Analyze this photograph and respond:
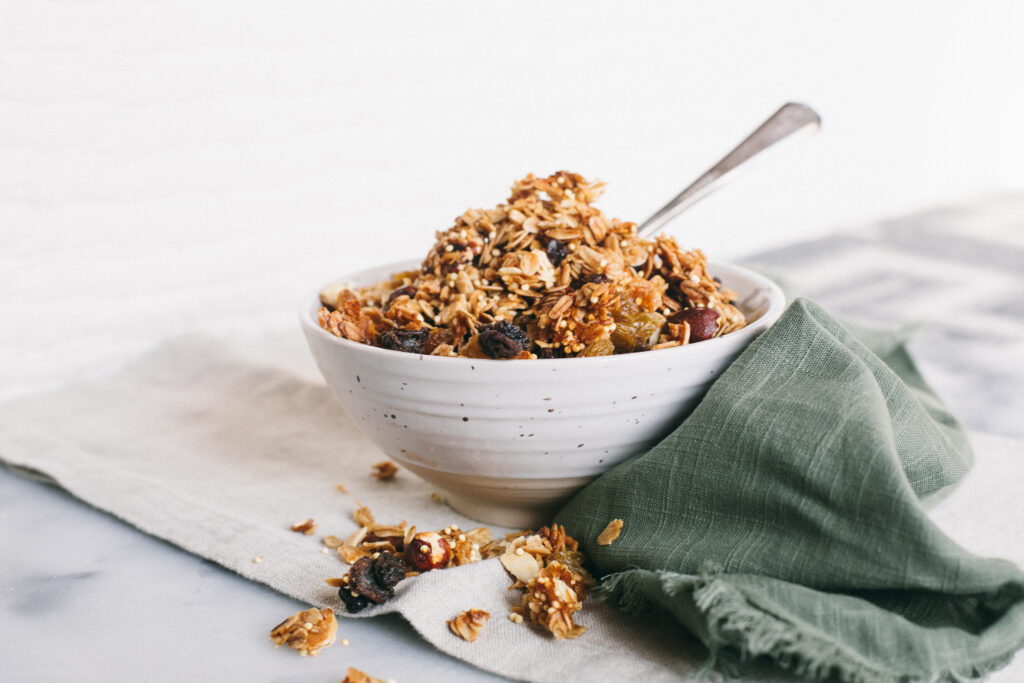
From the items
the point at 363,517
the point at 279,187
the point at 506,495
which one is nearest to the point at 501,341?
the point at 506,495

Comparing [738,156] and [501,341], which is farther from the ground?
[738,156]

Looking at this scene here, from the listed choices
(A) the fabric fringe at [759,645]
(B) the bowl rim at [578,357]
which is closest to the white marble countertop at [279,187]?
A: (A) the fabric fringe at [759,645]

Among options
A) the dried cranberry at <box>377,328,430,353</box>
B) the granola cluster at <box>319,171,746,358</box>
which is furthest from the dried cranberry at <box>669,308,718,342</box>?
the dried cranberry at <box>377,328,430,353</box>

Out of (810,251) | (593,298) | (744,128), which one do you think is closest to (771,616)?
(593,298)

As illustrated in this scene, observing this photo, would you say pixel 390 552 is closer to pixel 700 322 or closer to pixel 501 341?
pixel 501 341

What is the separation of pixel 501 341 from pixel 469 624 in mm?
231

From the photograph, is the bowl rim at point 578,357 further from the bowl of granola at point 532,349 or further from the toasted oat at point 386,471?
the toasted oat at point 386,471

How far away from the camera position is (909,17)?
272 cm

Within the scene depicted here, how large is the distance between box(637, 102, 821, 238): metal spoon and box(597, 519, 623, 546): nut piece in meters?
0.37

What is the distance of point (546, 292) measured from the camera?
2.89 ft

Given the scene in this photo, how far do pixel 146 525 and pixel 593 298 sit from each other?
0.50m

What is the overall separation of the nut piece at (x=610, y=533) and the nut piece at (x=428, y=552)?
0.45ft

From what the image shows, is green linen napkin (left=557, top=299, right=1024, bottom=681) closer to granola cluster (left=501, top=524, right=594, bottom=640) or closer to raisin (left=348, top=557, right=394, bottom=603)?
granola cluster (left=501, top=524, right=594, bottom=640)

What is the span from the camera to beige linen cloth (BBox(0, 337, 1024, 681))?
0.74 metres
